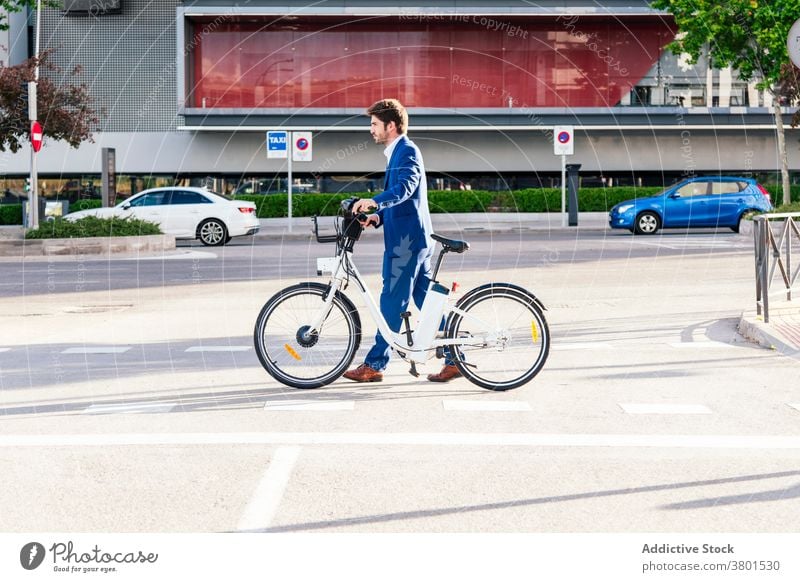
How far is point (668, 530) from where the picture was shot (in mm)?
4777

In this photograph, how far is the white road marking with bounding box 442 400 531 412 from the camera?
7.60m

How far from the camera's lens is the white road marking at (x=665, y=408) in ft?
24.6

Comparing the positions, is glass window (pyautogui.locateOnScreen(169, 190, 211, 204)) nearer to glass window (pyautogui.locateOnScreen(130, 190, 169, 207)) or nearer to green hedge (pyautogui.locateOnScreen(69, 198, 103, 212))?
glass window (pyautogui.locateOnScreen(130, 190, 169, 207))

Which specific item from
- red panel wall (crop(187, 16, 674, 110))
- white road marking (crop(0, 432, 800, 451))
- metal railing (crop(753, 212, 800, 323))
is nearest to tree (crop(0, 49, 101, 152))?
red panel wall (crop(187, 16, 674, 110))

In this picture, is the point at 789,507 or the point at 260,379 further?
the point at 260,379

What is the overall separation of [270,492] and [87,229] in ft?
68.3

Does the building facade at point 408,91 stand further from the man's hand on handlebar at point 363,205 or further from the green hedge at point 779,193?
the man's hand on handlebar at point 363,205

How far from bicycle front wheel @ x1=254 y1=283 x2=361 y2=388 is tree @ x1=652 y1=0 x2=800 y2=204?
24.5 m

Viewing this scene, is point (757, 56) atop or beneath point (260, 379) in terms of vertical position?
atop

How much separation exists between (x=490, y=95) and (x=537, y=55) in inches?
88.0

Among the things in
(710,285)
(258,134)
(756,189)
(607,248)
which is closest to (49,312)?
(710,285)

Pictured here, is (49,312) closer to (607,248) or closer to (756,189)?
(607,248)

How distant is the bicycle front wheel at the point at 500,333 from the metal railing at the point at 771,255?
408cm

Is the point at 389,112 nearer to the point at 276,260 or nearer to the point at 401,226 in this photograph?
the point at 401,226
